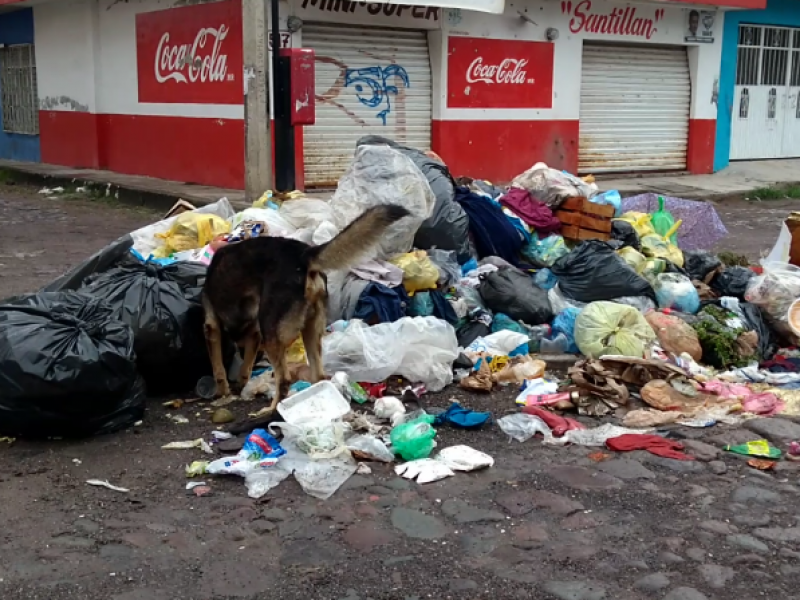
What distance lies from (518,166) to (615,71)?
2.90 metres

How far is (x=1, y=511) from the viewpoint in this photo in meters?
3.93

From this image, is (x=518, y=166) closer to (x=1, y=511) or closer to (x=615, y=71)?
(x=615, y=71)

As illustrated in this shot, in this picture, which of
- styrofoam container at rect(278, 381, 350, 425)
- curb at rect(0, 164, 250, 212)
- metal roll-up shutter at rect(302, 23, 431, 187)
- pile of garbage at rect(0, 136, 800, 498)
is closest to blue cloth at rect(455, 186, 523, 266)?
pile of garbage at rect(0, 136, 800, 498)

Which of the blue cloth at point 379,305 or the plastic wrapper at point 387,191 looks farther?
the plastic wrapper at point 387,191

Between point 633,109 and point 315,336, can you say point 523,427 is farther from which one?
point 633,109

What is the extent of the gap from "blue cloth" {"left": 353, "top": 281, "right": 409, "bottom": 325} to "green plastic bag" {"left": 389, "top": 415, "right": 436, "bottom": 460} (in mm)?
1475

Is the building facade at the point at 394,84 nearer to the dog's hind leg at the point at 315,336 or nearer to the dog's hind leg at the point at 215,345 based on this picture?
the dog's hind leg at the point at 215,345

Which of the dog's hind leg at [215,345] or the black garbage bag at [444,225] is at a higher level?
the black garbage bag at [444,225]

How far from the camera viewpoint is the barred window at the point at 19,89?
18.6 meters

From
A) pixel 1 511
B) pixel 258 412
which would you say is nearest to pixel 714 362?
pixel 258 412

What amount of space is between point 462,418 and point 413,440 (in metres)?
0.50

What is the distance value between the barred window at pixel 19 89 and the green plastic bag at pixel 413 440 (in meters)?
16.0

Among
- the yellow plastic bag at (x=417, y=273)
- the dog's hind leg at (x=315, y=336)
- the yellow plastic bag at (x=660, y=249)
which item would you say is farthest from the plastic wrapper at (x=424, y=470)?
the yellow plastic bag at (x=660, y=249)

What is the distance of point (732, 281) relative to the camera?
23.6 feet
